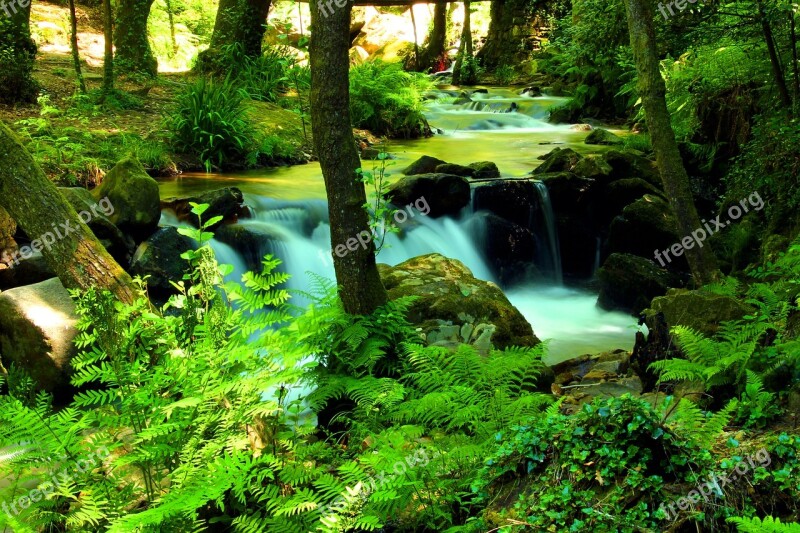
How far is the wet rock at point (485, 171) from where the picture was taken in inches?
467

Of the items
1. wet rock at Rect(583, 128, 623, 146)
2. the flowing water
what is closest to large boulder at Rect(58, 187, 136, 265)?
the flowing water

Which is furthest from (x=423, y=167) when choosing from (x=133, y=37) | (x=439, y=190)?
(x=133, y=37)

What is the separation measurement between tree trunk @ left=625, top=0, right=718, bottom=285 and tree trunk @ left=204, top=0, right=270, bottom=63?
1177cm

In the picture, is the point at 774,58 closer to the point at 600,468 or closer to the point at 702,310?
the point at 702,310

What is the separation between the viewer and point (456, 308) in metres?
6.43

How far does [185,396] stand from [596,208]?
30.6ft

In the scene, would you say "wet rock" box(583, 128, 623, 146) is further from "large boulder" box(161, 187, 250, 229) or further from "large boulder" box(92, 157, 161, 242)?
"large boulder" box(92, 157, 161, 242)

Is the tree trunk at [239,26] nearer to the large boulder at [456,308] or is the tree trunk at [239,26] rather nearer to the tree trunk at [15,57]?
the tree trunk at [15,57]

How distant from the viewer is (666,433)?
2.59 metres

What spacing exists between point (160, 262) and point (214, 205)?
142 centimetres

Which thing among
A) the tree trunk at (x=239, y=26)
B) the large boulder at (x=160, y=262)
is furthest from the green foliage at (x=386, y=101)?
the large boulder at (x=160, y=262)

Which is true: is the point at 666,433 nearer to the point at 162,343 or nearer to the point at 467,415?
the point at 467,415

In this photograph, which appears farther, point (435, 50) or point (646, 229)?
point (435, 50)

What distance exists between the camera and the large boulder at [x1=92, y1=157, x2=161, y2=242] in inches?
311
